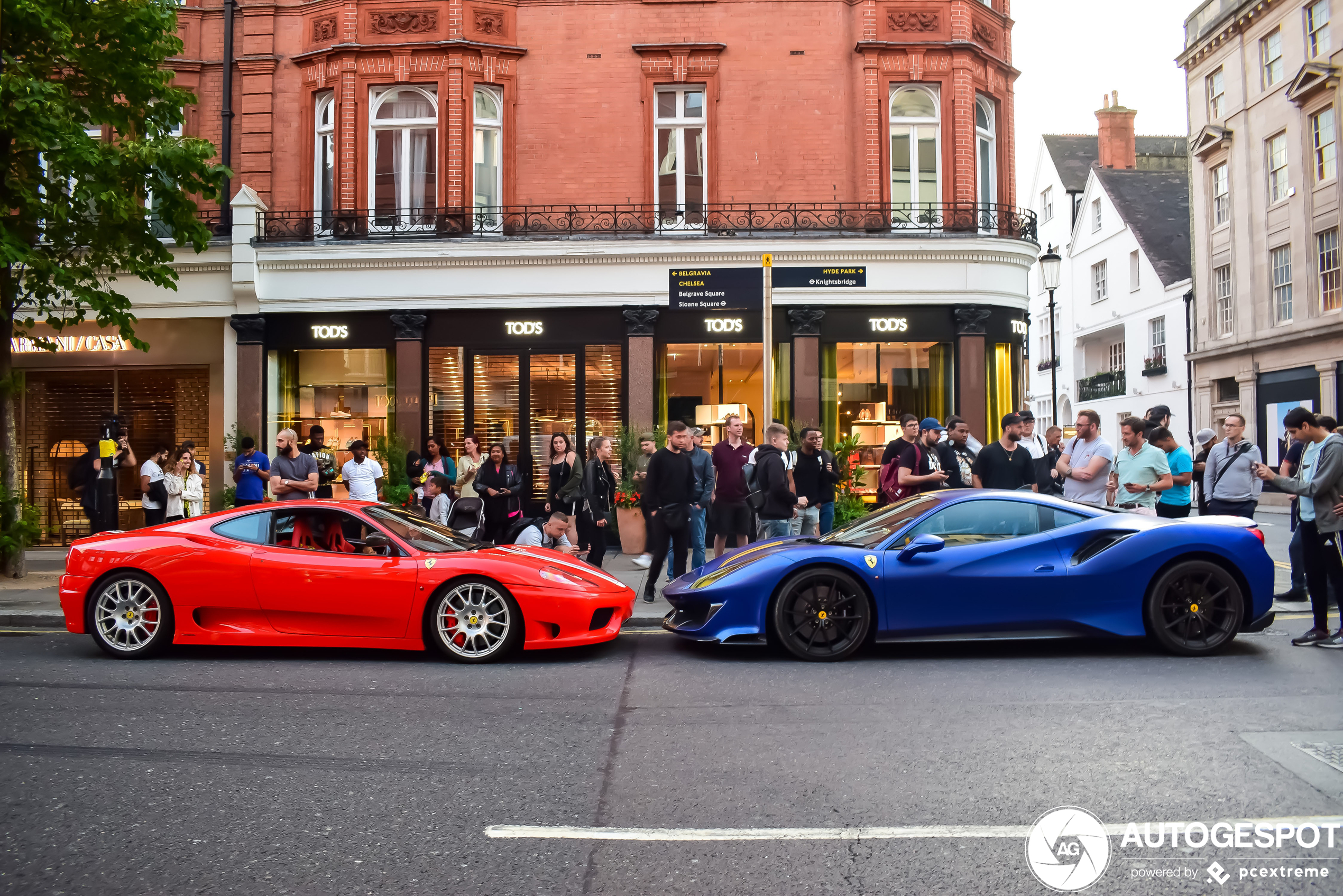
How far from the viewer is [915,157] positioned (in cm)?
1638

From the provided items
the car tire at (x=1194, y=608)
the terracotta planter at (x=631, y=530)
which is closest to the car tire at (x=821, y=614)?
the car tire at (x=1194, y=608)

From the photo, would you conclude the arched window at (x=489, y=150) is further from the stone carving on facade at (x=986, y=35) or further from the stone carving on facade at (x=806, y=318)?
the stone carving on facade at (x=986, y=35)

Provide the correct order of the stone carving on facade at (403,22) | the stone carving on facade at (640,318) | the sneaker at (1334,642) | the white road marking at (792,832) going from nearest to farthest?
the white road marking at (792,832) < the sneaker at (1334,642) < the stone carving on facade at (640,318) < the stone carving on facade at (403,22)

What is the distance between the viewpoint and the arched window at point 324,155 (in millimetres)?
16562

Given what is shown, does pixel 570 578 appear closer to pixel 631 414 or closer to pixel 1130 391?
pixel 631 414

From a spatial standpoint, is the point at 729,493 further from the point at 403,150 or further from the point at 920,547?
the point at 403,150

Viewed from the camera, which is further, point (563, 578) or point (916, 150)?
point (916, 150)

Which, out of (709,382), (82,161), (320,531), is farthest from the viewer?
(709,382)

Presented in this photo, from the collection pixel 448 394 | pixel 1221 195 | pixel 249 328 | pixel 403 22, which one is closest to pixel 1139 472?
pixel 448 394

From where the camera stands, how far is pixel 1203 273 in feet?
115

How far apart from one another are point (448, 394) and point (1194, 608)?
39.3 feet

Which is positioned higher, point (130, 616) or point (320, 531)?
point (320, 531)

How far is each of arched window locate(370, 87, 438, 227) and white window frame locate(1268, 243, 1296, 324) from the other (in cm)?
2694

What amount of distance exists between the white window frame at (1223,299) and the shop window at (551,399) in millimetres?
27066
